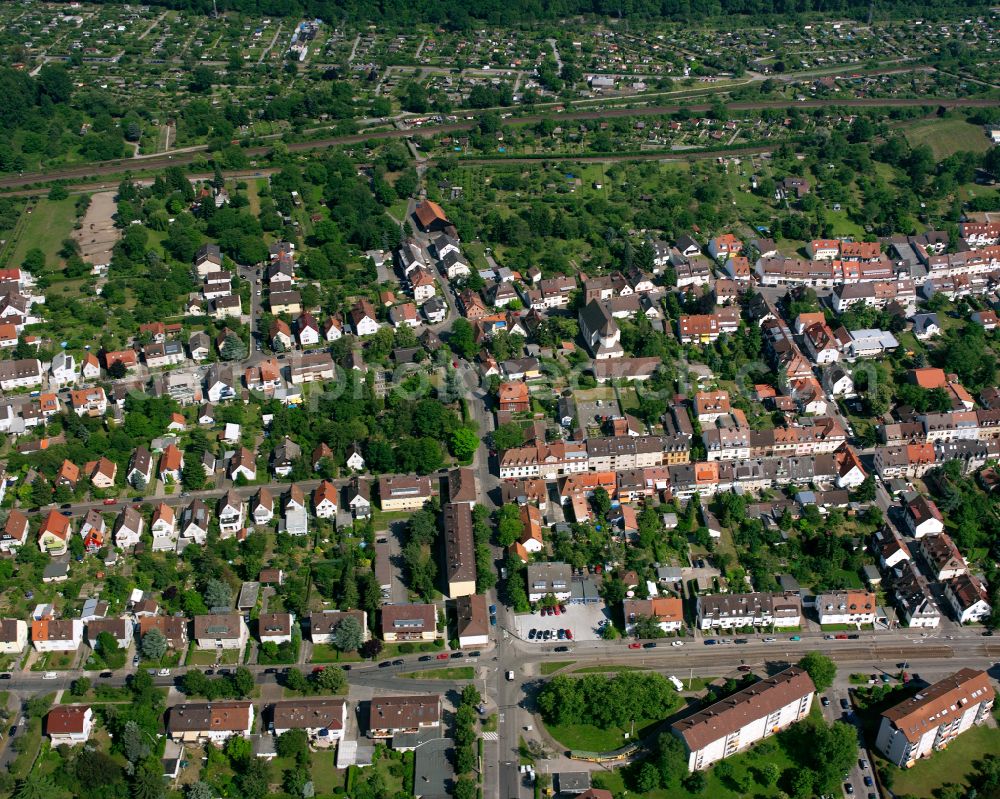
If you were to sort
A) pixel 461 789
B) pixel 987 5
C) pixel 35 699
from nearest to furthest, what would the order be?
pixel 461 789 → pixel 35 699 → pixel 987 5

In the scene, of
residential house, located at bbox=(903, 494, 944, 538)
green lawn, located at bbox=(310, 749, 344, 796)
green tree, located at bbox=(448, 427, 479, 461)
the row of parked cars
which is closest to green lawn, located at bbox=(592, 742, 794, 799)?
the row of parked cars

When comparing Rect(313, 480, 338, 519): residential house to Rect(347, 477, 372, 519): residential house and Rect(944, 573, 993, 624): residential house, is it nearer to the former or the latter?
Rect(347, 477, 372, 519): residential house

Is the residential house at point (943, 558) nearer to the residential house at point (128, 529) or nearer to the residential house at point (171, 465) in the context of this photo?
the residential house at point (171, 465)

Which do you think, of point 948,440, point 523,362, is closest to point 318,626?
point 523,362

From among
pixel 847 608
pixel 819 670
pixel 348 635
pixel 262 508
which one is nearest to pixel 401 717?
pixel 348 635

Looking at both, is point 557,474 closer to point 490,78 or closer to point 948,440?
point 948,440
